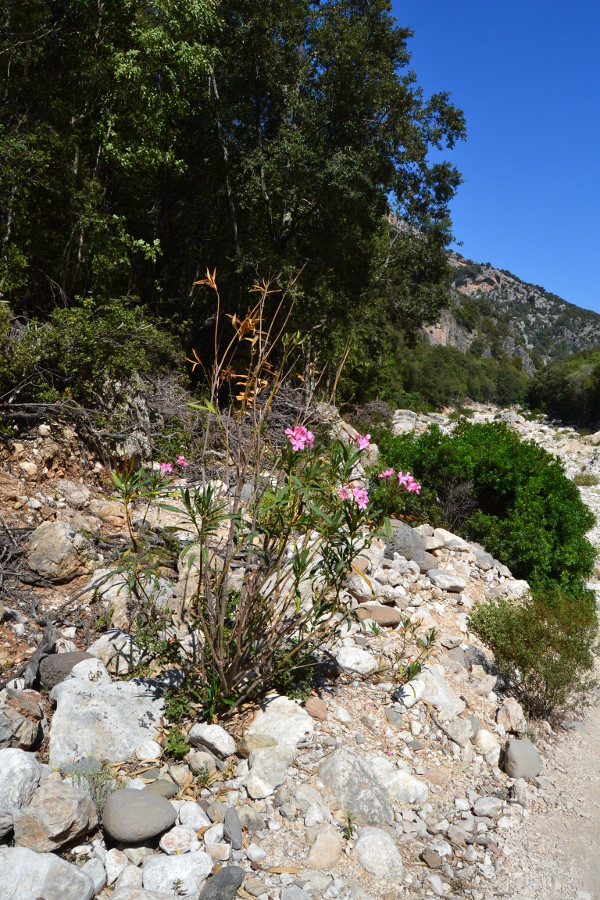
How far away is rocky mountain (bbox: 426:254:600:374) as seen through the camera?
81250mm

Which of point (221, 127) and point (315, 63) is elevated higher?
point (315, 63)

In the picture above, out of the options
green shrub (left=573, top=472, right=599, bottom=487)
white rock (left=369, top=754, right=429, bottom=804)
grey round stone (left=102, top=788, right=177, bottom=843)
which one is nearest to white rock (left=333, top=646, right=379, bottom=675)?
white rock (left=369, top=754, right=429, bottom=804)

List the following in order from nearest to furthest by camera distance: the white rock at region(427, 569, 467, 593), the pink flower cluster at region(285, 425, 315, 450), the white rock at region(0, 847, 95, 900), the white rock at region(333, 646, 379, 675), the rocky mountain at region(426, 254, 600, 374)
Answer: the white rock at region(0, 847, 95, 900) → the pink flower cluster at region(285, 425, 315, 450) → the white rock at region(333, 646, 379, 675) → the white rock at region(427, 569, 467, 593) → the rocky mountain at region(426, 254, 600, 374)

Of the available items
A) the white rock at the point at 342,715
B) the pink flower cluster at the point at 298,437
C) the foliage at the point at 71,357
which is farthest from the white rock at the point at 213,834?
the foliage at the point at 71,357

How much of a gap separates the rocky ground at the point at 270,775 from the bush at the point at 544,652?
0.17 meters

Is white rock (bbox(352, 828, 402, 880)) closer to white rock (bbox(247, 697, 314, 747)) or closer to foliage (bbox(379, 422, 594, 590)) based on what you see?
white rock (bbox(247, 697, 314, 747))

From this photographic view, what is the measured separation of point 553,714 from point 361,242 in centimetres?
906

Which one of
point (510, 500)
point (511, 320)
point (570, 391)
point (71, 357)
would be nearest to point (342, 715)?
point (71, 357)

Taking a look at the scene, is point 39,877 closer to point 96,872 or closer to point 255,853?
point 96,872

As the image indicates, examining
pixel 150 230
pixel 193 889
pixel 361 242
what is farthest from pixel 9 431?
pixel 361 242

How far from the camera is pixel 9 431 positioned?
481 centimetres

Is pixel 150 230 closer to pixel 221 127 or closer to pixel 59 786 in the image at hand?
pixel 221 127

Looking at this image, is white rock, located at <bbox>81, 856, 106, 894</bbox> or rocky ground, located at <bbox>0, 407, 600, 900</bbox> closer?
white rock, located at <bbox>81, 856, 106, 894</bbox>

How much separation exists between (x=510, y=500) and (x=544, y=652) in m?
3.53
